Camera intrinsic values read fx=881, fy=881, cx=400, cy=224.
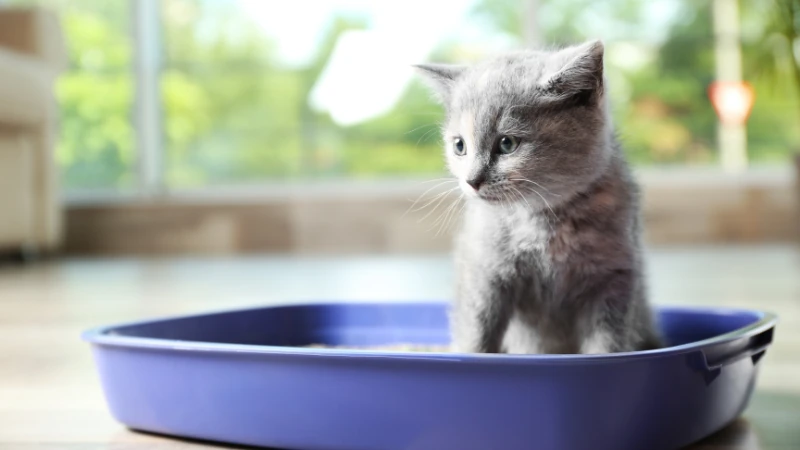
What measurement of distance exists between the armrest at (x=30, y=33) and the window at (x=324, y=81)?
2.36 feet

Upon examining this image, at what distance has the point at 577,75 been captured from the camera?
0.93m

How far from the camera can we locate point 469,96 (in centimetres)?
100

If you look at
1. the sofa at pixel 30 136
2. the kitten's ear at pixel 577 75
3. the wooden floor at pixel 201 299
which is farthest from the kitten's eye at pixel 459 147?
the sofa at pixel 30 136

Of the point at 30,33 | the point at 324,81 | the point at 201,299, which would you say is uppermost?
the point at 30,33

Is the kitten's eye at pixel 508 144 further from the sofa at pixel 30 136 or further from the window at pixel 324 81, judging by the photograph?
the window at pixel 324 81

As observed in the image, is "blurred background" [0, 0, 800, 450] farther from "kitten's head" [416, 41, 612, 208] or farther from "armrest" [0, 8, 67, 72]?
"kitten's head" [416, 41, 612, 208]

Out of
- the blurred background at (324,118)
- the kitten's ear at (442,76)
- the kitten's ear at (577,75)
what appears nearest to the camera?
the kitten's ear at (577,75)

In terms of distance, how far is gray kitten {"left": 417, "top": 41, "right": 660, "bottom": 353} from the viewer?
37.3 inches

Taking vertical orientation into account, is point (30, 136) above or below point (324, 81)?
below

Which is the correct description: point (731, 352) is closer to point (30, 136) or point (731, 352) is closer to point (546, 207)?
point (546, 207)

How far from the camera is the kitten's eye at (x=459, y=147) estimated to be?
1.02 metres

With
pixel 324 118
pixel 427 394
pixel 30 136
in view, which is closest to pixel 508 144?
pixel 427 394

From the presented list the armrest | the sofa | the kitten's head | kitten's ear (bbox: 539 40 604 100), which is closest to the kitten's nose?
the kitten's head

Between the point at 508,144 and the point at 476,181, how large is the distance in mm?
54
